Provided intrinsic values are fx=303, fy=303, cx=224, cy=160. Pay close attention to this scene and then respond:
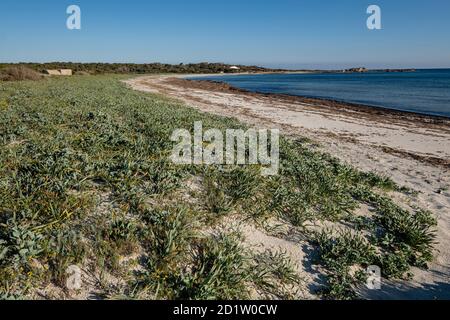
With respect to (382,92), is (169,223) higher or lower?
lower

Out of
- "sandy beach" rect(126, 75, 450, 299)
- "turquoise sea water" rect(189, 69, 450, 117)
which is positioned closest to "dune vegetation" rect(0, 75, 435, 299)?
"sandy beach" rect(126, 75, 450, 299)

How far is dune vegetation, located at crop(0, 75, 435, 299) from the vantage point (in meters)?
3.72

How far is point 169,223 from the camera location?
14.8ft

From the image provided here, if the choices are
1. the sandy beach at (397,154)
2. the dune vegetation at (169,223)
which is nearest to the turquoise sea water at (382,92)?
the sandy beach at (397,154)

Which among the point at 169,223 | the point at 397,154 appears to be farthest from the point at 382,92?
the point at 169,223

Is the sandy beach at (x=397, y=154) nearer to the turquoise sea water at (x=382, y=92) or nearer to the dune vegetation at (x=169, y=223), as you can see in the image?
the dune vegetation at (x=169, y=223)

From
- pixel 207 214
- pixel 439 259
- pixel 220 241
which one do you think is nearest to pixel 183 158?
pixel 207 214

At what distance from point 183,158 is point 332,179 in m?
3.71

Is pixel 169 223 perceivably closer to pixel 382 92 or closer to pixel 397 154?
pixel 397 154

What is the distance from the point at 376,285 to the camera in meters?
4.45

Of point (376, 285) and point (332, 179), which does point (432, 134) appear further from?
point (376, 285)

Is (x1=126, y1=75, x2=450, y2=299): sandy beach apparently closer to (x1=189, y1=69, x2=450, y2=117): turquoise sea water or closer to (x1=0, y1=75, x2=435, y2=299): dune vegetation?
(x1=0, y1=75, x2=435, y2=299): dune vegetation

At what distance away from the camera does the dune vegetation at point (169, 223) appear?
3725 mm
